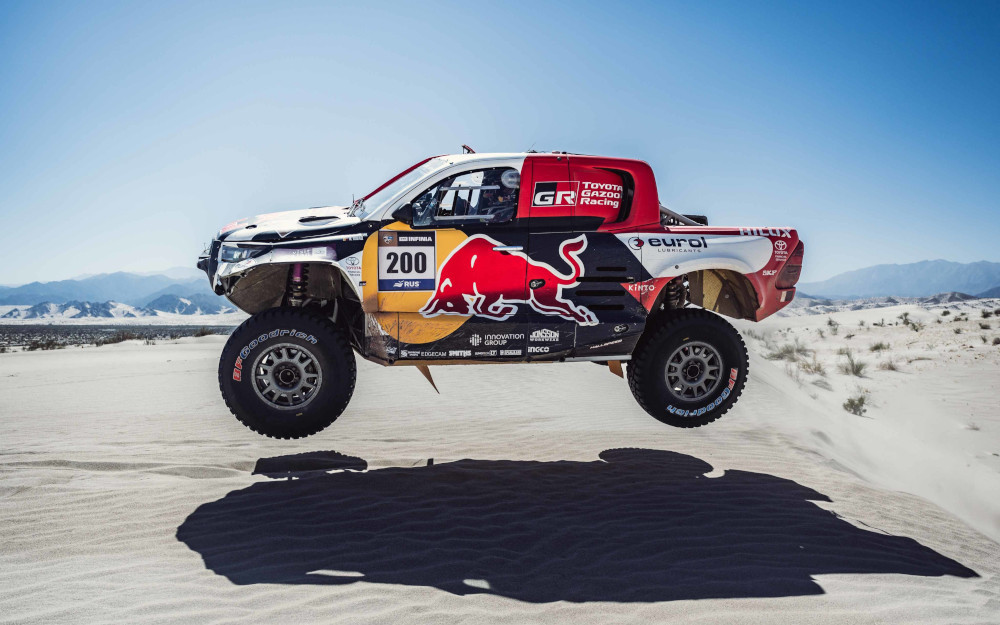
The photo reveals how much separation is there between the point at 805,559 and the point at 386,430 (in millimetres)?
5142

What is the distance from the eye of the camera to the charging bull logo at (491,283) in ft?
19.1

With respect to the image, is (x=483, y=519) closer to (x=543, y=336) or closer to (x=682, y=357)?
(x=543, y=336)

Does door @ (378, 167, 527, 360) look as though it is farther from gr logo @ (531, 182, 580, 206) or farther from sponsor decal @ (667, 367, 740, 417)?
sponsor decal @ (667, 367, 740, 417)

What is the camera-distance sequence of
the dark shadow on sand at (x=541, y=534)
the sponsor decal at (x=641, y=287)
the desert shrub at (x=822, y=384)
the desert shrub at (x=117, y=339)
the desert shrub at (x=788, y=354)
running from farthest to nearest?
the desert shrub at (x=117, y=339) → the desert shrub at (x=788, y=354) → the desert shrub at (x=822, y=384) → the sponsor decal at (x=641, y=287) → the dark shadow on sand at (x=541, y=534)

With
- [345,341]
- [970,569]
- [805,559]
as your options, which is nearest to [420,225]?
[345,341]

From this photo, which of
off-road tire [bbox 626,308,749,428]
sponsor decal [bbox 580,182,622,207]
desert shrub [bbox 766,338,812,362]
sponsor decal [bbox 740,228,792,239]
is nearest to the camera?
sponsor decal [bbox 580,182,622,207]

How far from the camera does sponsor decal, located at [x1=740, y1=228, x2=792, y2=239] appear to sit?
22.2 ft

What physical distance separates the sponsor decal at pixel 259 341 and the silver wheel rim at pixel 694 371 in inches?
136

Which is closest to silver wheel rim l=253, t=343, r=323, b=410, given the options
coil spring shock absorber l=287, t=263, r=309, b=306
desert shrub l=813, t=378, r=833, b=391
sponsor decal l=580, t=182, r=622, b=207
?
coil spring shock absorber l=287, t=263, r=309, b=306

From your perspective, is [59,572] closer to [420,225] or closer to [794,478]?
[420,225]

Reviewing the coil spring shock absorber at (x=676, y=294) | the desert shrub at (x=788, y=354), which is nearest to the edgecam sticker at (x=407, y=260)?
the coil spring shock absorber at (x=676, y=294)

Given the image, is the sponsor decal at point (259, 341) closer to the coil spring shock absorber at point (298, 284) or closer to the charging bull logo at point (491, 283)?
the coil spring shock absorber at point (298, 284)

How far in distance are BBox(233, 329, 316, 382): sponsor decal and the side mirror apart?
4.19 feet

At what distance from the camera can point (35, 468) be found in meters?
6.22
